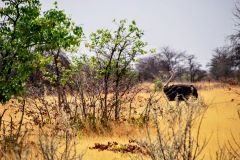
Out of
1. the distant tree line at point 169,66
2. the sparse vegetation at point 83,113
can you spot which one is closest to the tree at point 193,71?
the distant tree line at point 169,66

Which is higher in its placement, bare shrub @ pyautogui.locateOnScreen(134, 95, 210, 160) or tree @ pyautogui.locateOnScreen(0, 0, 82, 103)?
tree @ pyautogui.locateOnScreen(0, 0, 82, 103)

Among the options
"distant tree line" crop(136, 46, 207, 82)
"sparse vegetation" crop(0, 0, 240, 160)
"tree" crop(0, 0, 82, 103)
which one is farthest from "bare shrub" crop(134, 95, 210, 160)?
"distant tree line" crop(136, 46, 207, 82)

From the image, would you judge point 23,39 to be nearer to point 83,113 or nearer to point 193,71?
point 83,113

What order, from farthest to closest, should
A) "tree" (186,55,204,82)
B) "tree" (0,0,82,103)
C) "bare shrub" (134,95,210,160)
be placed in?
"tree" (186,55,204,82) → "tree" (0,0,82,103) → "bare shrub" (134,95,210,160)

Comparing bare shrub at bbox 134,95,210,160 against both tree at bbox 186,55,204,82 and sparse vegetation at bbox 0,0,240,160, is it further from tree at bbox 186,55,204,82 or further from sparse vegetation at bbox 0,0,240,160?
tree at bbox 186,55,204,82

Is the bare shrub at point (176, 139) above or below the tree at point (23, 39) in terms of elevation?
below

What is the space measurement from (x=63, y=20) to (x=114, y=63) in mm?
3409

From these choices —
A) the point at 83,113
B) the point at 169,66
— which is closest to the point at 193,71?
the point at 169,66

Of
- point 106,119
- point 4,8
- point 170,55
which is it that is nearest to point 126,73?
point 106,119

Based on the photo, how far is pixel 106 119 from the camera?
26.8ft

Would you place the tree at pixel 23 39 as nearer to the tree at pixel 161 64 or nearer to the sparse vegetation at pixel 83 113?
the sparse vegetation at pixel 83 113

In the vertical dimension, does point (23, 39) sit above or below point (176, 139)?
above

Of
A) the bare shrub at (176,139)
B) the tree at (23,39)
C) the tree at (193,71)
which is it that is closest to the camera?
the bare shrub at (176,139)

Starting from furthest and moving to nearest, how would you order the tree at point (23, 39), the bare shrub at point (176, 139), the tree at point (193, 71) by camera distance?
the tree at point (193, 71) → the tree at point (23, 39) → the bare shrub at point (176, 139)
